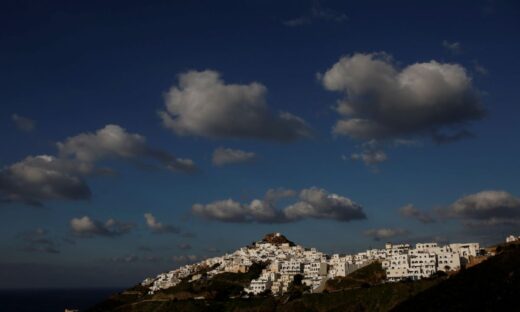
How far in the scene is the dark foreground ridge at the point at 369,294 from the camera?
74375 mm

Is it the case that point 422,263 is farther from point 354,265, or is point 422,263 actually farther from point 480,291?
point 480,291

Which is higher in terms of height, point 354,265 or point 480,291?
point 354,265

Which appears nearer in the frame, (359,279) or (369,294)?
(369,294)

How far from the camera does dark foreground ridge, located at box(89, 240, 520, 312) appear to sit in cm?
7438

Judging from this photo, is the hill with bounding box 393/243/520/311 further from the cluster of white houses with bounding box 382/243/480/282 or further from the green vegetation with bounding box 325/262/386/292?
the green vegetation with bounding box 325/262/386/292

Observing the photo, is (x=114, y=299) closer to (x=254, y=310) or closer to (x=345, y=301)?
(x=254, y=310)

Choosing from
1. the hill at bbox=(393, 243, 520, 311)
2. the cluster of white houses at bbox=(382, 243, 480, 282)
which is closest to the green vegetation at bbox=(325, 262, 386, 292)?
the cluster of white houses at bbox=(382, 243, 480, 282)

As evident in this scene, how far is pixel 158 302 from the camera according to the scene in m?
144

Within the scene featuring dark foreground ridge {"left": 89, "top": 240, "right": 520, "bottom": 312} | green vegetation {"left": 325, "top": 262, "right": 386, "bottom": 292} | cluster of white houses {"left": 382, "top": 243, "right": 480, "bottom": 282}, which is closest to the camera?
dark foreground ridge {"left": 89, "top": 240, "right": 520, "bottom": 312}

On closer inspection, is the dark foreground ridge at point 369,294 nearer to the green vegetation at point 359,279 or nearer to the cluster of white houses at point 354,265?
the green vegetation at point 359,279

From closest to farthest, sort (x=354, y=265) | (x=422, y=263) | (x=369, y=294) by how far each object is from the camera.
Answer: (x=369, y=294) → (x=422, y=263) → (x=354, y=265)

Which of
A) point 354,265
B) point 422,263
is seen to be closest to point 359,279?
point 354,265

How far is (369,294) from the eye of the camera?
342 ft

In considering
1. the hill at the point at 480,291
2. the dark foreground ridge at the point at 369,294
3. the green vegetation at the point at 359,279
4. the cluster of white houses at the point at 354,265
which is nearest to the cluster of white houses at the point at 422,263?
the cluster of white houses at the point at 354,265
